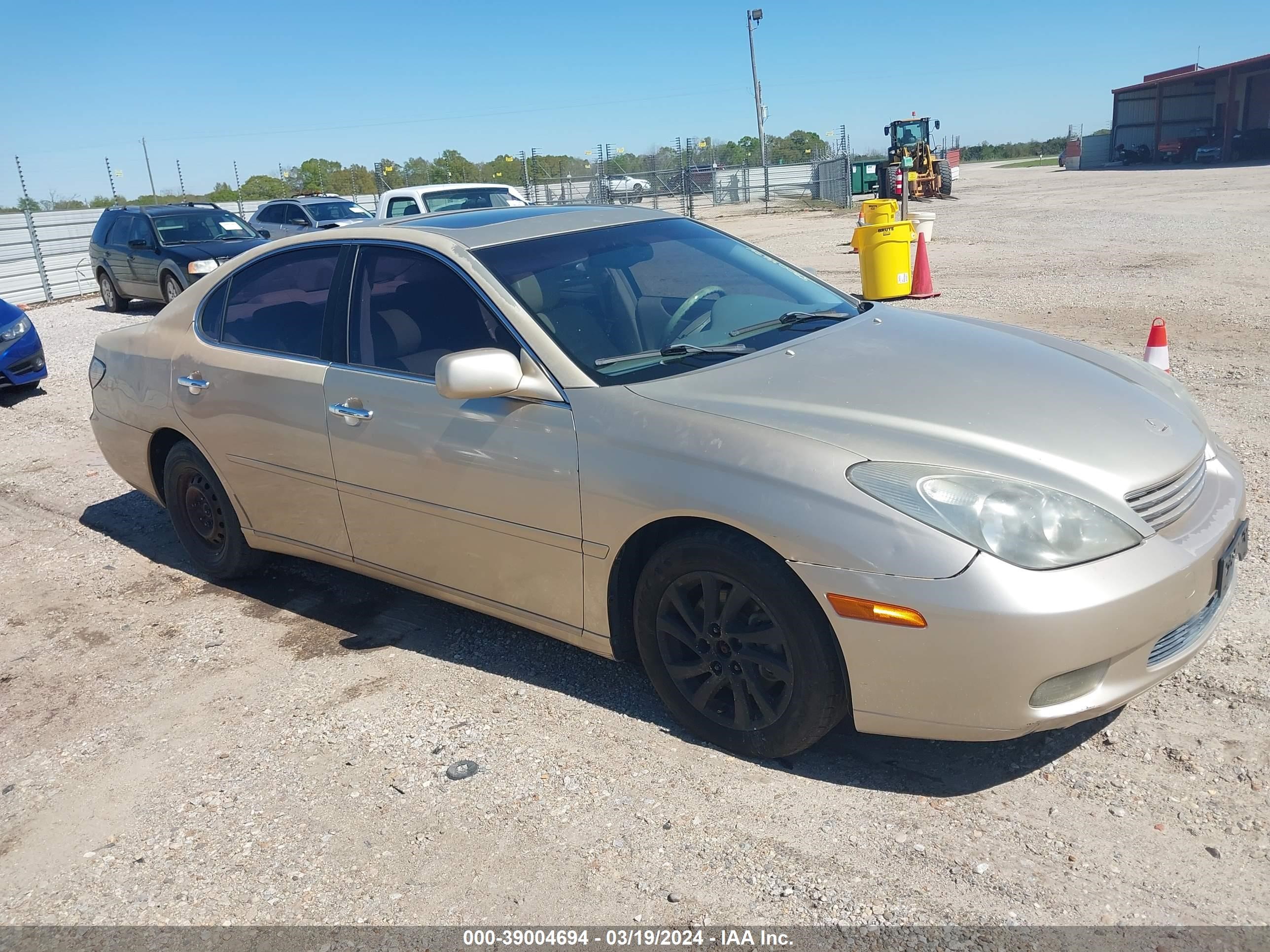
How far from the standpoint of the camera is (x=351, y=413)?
13.1ft

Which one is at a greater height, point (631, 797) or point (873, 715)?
point (873, 715)

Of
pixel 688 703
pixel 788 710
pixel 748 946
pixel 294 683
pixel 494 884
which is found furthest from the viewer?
pixel 294 683

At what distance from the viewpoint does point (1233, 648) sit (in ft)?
11.7

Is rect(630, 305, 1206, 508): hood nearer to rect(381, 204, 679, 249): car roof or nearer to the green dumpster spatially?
rect(381, 204, 679, 249): car roof

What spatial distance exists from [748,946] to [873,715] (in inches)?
29.1

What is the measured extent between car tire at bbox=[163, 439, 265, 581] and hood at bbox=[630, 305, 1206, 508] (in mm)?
2511

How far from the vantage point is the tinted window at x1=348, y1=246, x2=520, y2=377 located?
12.2 feet

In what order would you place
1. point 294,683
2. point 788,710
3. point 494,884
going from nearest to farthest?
1. point 494,884
2. point 788,710
3. point 294,683

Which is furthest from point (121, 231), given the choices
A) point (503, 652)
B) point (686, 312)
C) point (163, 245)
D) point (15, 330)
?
point (686, 312)

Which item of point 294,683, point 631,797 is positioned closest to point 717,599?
point 631,797

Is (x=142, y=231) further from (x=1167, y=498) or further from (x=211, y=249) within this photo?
(x=1167, y=498)

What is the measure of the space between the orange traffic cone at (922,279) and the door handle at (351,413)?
9319mm

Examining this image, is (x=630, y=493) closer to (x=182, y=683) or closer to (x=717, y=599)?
(x=717, y=599)

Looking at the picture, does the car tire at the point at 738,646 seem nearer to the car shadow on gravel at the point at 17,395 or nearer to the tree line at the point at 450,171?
the car shadow on gravel at the point at 17,395
